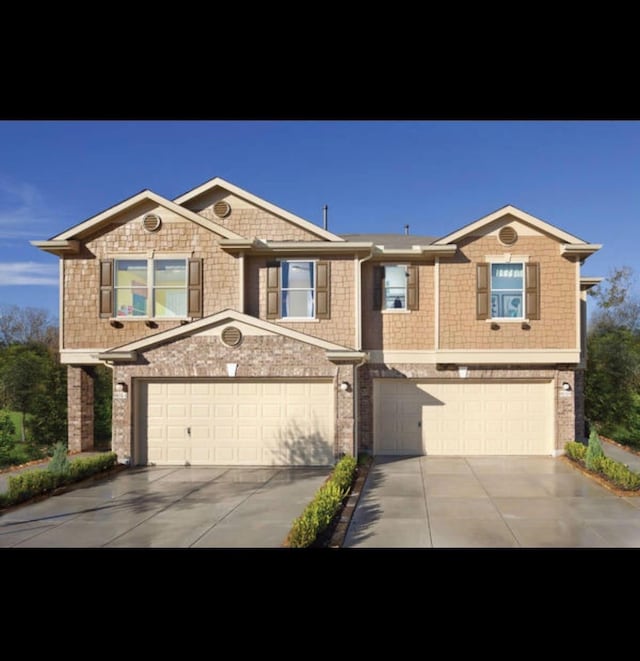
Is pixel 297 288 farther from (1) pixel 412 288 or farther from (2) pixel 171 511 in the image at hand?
(2) pixel 171 511

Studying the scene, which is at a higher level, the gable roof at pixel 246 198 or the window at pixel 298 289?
the gable roof at pixel 246 198

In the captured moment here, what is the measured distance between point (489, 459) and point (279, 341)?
18.8ft

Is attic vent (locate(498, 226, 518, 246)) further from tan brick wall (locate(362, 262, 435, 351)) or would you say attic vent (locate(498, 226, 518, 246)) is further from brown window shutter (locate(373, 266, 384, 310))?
brown window shutter (locate(373, 266, 384, 310))

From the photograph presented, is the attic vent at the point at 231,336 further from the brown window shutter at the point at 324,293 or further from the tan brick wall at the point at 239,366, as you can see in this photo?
the brown window shutter at the point at 324,293

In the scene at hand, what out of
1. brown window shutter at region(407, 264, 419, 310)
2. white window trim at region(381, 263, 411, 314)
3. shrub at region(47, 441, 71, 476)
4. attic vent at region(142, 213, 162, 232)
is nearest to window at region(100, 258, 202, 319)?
attic vent at region(142, 213, 162, 232)

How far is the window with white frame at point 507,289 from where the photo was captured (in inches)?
502

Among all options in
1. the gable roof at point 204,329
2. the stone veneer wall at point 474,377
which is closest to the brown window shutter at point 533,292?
the stone veneer wall at point 474,377

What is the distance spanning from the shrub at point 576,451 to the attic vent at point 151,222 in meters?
11.3

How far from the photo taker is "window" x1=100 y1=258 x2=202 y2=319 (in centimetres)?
1280

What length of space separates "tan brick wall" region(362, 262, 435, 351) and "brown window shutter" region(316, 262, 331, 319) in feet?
3.09
